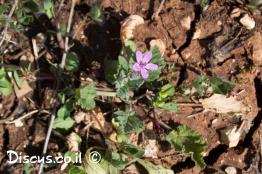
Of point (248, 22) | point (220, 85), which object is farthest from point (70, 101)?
point (248, 22)

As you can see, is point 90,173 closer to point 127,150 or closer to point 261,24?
point 127,150

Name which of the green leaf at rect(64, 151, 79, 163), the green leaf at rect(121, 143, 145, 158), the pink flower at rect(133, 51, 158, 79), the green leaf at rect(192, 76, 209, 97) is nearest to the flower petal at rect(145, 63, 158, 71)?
the pink flower at rect(133, 51, 158, 79)

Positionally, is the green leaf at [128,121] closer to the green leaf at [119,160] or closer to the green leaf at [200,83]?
the green leaf at [119,160]

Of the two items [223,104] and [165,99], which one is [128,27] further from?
[223,104]

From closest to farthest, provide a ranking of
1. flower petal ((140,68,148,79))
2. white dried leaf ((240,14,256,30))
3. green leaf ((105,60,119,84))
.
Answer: flower petal ((140,68,148,79)) < green leaf ((105,60,119,84)) < white dried leaf ((240,14,256,30))

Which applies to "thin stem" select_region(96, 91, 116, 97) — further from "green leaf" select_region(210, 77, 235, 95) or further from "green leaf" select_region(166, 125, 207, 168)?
"green leaf" select_region(210, 77, 235, 95)
